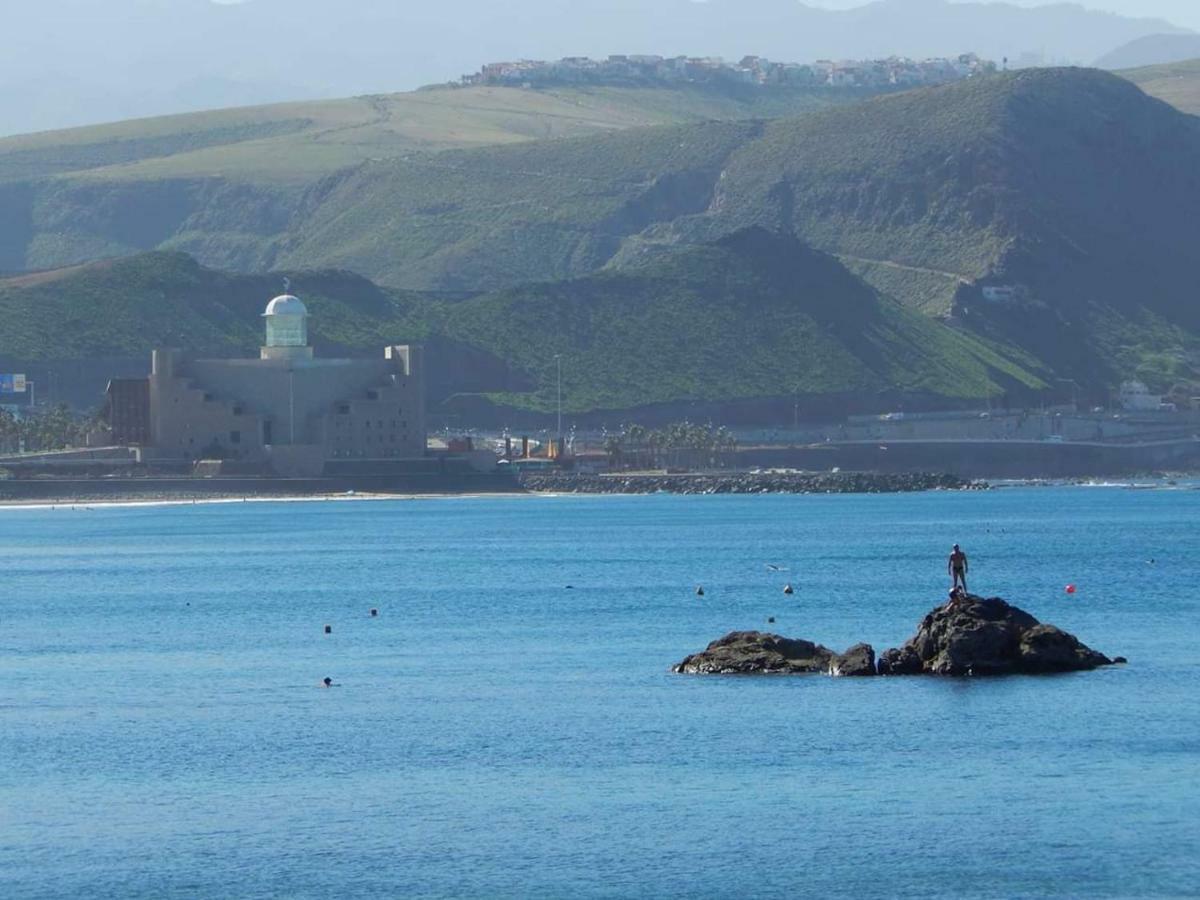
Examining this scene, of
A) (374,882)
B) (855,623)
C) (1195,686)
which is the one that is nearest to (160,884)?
(374,882)

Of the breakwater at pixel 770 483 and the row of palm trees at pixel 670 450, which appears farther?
the row of palm trees at pixel 670 450

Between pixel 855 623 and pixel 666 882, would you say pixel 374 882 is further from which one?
pixel 855 623

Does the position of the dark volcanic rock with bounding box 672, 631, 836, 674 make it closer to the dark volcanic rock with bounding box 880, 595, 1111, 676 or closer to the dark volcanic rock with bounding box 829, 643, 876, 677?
the dark volcanic rock with bounding box 829, 643, 876, 677

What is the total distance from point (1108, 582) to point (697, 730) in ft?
131

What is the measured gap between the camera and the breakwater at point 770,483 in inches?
7264

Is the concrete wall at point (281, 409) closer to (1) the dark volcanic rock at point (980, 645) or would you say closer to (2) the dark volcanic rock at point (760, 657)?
(2) the dark volcanic rock at point (760, 657)

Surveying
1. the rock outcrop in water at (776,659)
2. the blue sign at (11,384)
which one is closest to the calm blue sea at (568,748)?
the rock outcrop in water at (776,659)

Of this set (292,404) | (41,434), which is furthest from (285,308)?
(41,434)

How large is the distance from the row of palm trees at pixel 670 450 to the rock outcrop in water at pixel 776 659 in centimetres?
13289

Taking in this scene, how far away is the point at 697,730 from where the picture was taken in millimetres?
49500

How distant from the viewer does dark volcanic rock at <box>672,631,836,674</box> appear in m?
56.8

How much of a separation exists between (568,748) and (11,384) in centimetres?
15057

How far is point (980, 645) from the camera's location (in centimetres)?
5444

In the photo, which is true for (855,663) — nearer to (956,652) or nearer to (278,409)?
(956,652)
